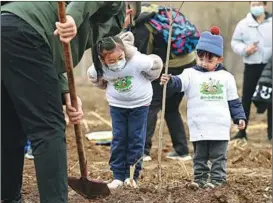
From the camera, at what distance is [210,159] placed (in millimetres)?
5438

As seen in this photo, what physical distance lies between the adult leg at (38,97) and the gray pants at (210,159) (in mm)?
1672

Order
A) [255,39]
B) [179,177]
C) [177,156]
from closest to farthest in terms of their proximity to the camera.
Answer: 1. [179,177]
2. [177,156]
3. [255,39]

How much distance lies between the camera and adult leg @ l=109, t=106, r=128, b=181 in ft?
18.1

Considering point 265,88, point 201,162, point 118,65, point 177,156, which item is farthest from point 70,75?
point 265,88

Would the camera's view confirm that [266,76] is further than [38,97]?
Yes

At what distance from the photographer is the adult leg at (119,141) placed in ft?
18.1

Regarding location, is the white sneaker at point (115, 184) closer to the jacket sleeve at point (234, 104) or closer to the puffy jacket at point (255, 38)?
the jacket sleeve at point (234, 104)

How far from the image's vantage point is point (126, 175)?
5.59m

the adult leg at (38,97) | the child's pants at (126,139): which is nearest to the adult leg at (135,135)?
the child's pants at (126,139)

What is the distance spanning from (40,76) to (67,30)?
0.29m

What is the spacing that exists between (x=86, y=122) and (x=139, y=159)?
5.11 meters

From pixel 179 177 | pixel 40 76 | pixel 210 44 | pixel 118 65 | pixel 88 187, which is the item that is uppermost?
pixel 40 76

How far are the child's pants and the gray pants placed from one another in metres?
0.45

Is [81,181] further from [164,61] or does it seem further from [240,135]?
[240,135]
